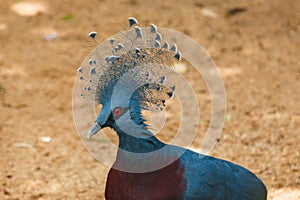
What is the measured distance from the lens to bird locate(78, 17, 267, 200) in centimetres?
349

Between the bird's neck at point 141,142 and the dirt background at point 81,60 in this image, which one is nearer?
the bird's neck at point 141,142

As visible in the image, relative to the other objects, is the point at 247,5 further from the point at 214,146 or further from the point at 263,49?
the point at 214,146

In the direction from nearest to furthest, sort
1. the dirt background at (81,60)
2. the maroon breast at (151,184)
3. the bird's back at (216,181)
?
1. the maroon breast at (151,184)
2. the bird's back at (216,181)
3. the dirt background at (81,60)

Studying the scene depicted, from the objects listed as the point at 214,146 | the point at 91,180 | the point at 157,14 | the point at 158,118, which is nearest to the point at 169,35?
the point at 157,14

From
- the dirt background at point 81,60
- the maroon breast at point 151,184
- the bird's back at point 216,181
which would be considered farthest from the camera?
the dirt background at point 81,60

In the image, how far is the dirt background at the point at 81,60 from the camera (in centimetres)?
477

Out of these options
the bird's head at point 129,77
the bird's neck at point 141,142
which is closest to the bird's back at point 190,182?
the bird's neck at point 141,142

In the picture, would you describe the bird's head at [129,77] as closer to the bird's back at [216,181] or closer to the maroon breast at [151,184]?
the maroon breast at [151,184]

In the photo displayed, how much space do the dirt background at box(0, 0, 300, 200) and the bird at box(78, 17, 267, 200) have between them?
0.28 meters

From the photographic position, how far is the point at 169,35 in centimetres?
692

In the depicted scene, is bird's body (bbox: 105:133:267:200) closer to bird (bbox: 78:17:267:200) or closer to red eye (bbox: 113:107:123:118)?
bird (bbox: 78:17:267:200)

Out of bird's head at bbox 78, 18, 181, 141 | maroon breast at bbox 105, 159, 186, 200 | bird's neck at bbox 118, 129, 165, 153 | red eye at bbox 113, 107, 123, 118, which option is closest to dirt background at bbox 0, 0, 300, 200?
bird's head at bbox 78, 18, 181, 141

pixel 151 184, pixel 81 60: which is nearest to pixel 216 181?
pixel 151 184

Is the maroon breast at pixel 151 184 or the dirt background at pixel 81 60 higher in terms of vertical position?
the maroon breast at pixel 151 184
